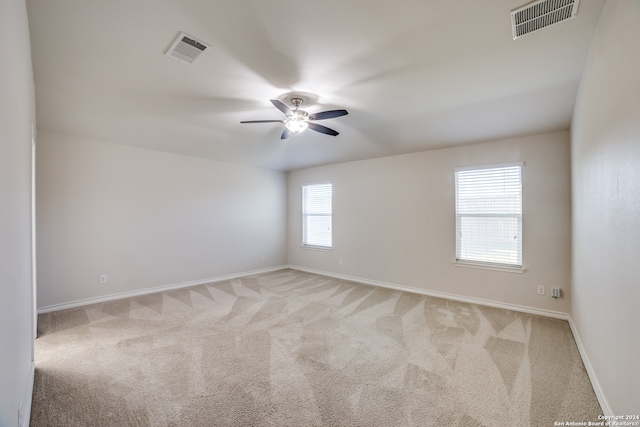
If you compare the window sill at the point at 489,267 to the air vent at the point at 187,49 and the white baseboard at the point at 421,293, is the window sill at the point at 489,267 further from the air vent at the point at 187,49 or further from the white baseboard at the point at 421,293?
the air vent at the point at 187,49

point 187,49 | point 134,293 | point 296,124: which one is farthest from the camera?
point 134,293

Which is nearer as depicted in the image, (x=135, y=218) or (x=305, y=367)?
(x=305, y=367)

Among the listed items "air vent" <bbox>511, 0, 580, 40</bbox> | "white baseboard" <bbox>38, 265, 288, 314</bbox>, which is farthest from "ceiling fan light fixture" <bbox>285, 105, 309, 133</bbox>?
Result: "white baseboard" <bbox>38, 265, 288, 314</bbox>

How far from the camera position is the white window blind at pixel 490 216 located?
13.0 feet

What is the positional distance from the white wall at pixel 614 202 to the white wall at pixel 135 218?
214 inches

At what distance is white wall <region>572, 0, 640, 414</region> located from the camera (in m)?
1.40

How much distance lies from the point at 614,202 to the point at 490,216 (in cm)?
256

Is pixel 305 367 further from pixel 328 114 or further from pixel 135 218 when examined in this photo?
pixel 135 218

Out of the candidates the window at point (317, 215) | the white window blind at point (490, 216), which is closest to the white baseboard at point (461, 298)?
the white window blind at point (490, 216)

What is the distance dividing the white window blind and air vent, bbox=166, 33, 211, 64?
3932 mm

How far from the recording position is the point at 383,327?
334 centimetres

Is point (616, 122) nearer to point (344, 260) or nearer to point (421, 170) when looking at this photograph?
point (421, 170)

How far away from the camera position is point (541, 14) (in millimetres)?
1778

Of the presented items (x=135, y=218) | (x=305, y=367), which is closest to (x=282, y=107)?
(x=305, y=367)
